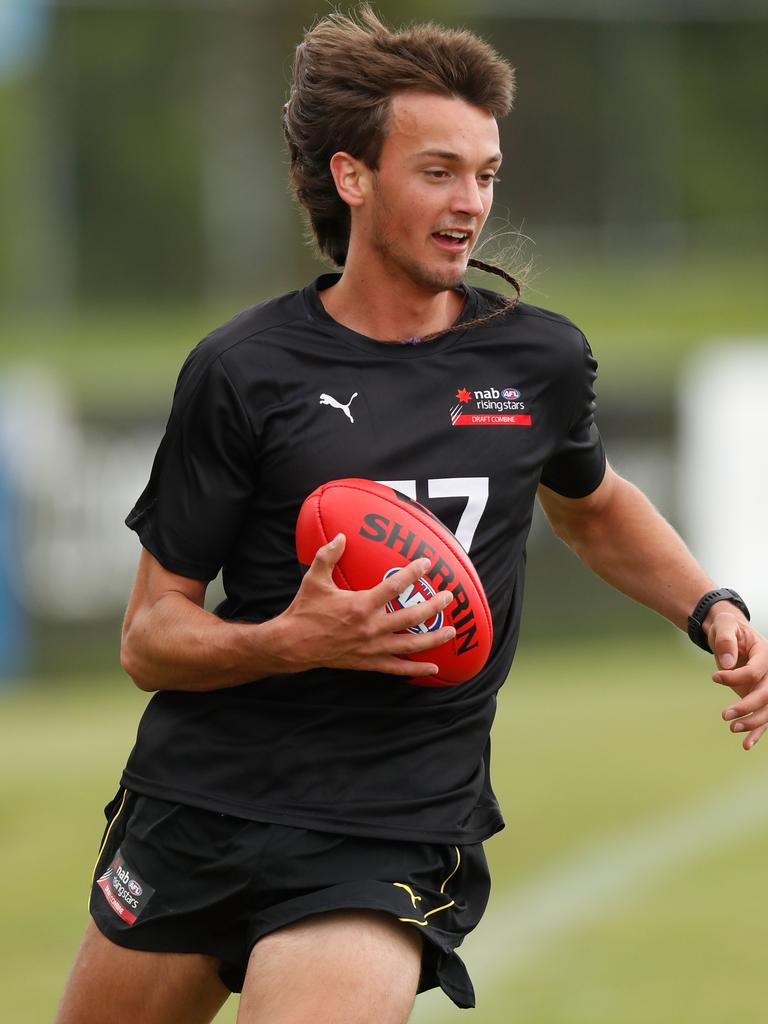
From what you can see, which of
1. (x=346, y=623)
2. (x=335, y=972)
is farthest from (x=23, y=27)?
(x=335, y=972)

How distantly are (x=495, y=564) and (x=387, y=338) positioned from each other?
1.69ft

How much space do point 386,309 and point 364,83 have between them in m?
0.45

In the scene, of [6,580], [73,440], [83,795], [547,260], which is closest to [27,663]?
[6,580]

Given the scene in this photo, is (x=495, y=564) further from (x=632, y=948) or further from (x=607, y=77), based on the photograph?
(x=607, y=77)

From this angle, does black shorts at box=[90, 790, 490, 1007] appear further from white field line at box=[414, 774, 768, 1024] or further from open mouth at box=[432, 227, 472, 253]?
Result: white field line at box=[414, 774, 768, 1024]

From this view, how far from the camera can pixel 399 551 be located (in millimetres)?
3684

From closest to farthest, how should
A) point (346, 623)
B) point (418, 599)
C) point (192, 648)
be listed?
1. point (346, 623)
2. point (418, 599)
3. point (192, 648)

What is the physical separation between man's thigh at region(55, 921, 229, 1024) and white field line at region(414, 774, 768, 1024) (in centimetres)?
256

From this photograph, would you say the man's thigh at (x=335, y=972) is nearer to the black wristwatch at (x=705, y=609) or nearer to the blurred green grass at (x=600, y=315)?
the black wristwatch at (x=705, y=609)

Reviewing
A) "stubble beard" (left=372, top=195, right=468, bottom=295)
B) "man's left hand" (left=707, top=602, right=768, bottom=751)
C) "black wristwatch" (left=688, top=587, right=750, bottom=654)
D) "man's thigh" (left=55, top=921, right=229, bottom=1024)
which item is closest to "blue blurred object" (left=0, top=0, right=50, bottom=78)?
"stubble beard" (left=372, top=195, right=468, bottom=295)

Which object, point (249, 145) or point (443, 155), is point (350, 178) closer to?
point (443, 155)

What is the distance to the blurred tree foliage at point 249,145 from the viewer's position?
19.2 metres

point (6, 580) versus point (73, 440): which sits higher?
point (73, 440)

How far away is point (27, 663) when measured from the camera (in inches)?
526
